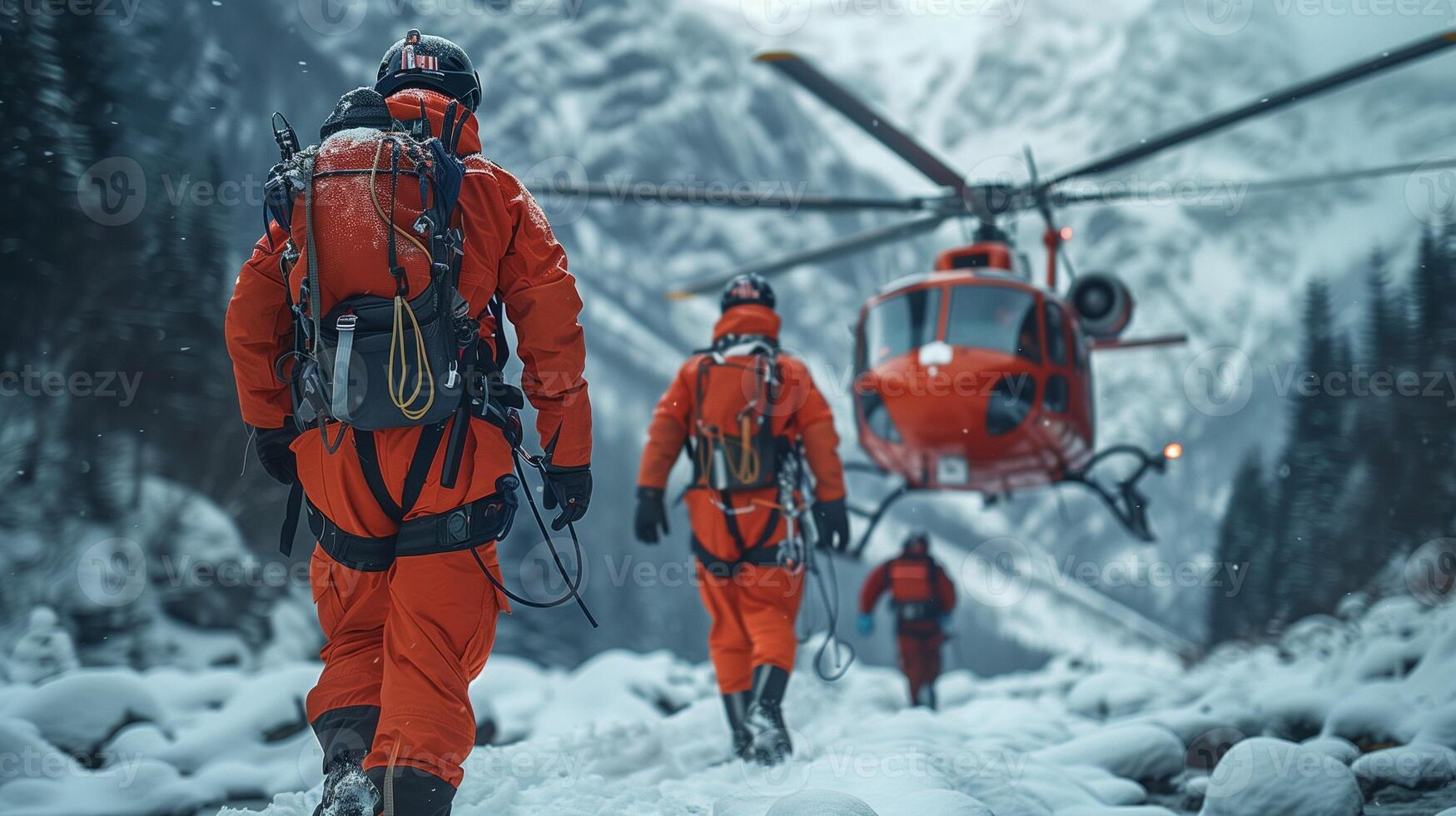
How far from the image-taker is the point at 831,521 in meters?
4.12

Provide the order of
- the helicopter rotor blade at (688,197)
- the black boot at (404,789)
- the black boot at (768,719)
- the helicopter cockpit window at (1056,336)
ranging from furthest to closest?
the helicopter cockpit window at (1056,336) < the helicopter rotor blade at (688,197) < the black boot at (768,719) < the black boot at (404,789)

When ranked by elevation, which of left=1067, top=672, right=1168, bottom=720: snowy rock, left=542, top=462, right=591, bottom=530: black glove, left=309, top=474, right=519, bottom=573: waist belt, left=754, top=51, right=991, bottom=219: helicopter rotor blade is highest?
left=754, top=51, right=991, bottom=219: helicopter rotor blade

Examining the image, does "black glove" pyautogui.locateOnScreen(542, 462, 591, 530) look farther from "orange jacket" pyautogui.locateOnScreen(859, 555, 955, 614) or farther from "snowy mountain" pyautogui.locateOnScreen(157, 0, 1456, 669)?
"snowy mountain" pyautogui.locateOnScreen(157, 0, 1456, 669)

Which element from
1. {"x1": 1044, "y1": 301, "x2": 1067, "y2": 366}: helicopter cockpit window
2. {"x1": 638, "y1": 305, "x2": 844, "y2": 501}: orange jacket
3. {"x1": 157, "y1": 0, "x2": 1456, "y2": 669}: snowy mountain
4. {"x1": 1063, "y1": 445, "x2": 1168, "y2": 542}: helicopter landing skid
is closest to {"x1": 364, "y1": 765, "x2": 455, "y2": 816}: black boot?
{"x1": 638, "y1": 305, "x2": 844, "y2": 501}: orange jacket

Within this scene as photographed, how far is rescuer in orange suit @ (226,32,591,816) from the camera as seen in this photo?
2.05 m

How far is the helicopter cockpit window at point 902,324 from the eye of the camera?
5848mm

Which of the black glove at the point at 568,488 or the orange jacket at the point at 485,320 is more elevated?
the orange jacket at the point at 485,320

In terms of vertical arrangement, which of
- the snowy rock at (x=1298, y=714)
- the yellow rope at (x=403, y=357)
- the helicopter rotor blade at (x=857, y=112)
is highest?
the helicopter rotor blade at (x=857, y=112)

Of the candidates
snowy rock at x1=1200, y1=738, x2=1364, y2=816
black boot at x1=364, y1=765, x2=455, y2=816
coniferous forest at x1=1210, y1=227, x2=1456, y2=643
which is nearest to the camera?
black boot at x1=364, y1=765, x2=455, y2=816

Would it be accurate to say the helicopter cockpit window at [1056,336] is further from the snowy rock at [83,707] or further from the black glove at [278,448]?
the snowy rock at [83,707]

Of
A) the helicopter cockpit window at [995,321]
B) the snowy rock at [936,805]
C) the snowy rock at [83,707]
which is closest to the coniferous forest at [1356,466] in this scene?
the helicopter cockpit window at [995,321]

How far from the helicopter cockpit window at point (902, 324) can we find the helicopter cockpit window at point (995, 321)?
0.11 metres

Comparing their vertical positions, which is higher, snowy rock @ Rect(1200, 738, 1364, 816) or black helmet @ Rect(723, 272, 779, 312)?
black helmet @ Rect(723, 272, 779, 312)

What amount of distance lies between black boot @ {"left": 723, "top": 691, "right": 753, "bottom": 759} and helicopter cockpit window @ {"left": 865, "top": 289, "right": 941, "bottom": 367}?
270 centimetres
